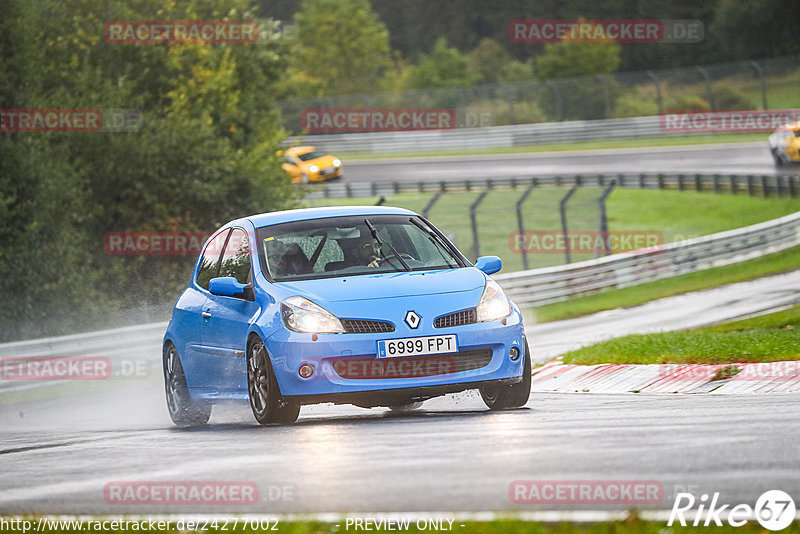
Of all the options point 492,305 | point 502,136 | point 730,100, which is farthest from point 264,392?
point 730,100

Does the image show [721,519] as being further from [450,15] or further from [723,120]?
[450,15]

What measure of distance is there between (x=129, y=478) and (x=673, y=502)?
2.95 metres

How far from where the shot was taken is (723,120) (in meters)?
57.1

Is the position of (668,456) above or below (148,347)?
above

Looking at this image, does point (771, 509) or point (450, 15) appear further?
point (450, 15)

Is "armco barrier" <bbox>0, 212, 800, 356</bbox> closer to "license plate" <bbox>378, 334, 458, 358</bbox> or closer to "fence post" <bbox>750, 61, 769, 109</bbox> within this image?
"license plate" <bbox>378, 334, 458, 358</bbox>

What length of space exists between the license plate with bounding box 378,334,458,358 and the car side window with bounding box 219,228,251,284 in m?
1.51

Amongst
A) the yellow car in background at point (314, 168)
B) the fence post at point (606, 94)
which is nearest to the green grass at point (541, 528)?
the yellow car in background at point (314, 168)

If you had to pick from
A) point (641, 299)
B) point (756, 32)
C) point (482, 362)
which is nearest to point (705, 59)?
point (756, 32)

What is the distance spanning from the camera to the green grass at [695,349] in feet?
41.4

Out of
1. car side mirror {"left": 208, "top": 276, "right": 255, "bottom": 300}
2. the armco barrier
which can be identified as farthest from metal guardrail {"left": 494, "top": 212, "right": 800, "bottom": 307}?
car side mirror {"left": 208, "top": 276, "right": 255, "bottom": 300}

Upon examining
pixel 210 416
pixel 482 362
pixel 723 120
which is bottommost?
pixel 723 120

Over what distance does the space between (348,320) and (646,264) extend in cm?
2240

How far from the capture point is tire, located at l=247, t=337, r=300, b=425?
8.80 metres
